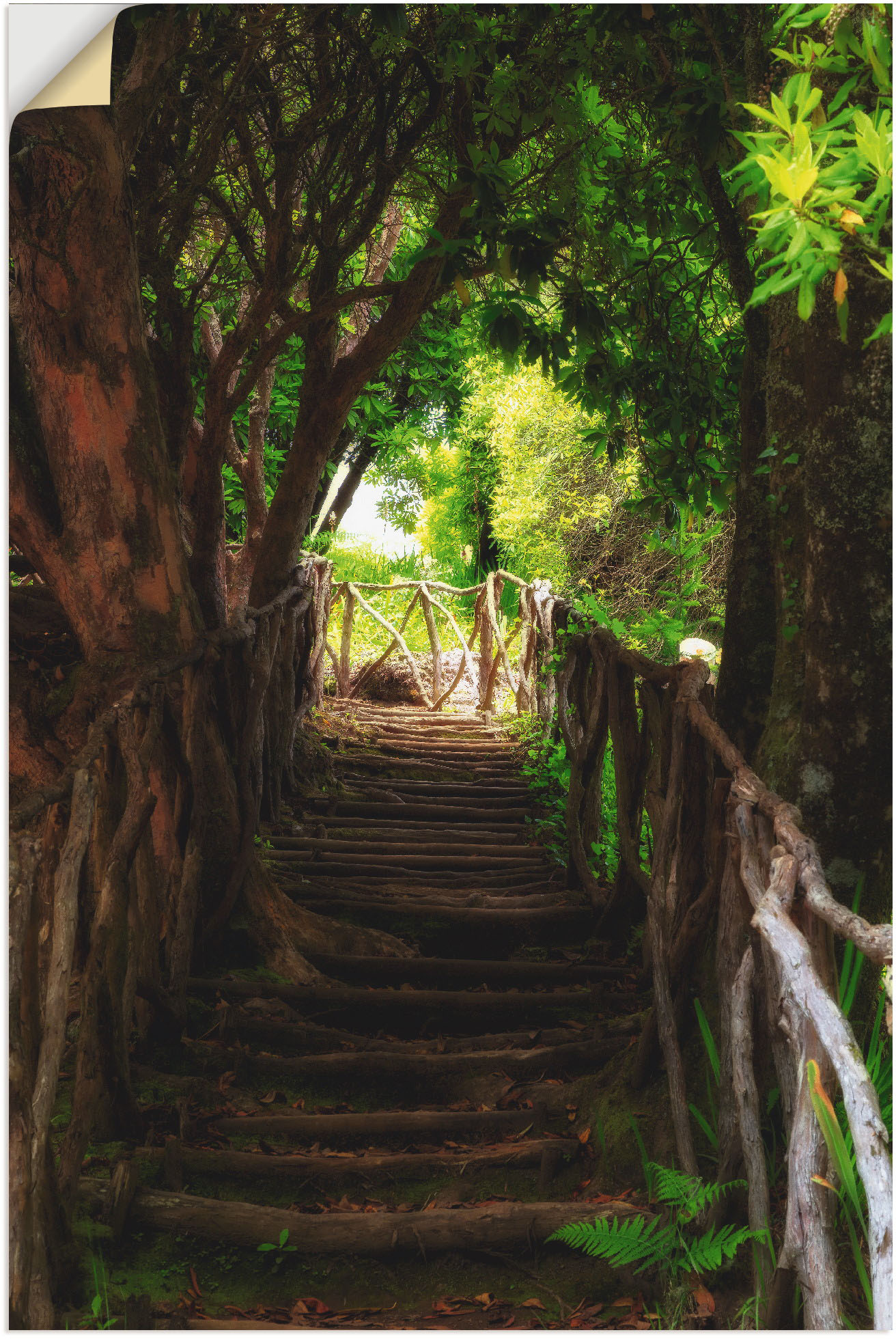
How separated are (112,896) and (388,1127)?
3.05 ft

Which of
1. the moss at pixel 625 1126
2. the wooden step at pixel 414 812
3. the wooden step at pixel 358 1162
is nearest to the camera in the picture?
the moss at pixel 625 1126

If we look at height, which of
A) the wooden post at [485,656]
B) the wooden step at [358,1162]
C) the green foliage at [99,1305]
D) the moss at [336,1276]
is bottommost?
the moss at [336,1276]

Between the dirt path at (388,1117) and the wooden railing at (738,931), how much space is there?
1.07 ft

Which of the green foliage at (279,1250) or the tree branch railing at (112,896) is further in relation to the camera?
the green foliage at (279,1250)

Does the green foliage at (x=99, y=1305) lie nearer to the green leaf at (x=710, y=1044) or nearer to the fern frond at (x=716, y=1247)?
the fern frond at (x=716, y=1247)

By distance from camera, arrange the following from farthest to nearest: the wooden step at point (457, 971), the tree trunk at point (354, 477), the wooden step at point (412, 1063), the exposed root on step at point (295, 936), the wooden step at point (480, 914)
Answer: the tree trunk at point (354, 477) → the wooden step at point (480, 914) → the wooden step at point (457, 971) → the exposed root on step at point (295, 936) → the wooden step at point (412, 1063)

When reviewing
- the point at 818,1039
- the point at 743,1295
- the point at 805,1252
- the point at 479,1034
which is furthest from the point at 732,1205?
the point at 479,1034

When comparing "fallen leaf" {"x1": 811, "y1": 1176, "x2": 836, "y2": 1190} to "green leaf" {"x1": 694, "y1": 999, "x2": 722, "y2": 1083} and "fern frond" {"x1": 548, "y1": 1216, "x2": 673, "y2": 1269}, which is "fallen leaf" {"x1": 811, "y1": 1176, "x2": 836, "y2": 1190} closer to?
"fern frond" {"x1": 548, "y1": 1216, "x2": 673, "y2": 1269}

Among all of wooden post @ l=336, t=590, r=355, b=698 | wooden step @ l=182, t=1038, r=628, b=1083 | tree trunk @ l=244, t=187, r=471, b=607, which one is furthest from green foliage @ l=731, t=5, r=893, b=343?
wooden post @ l=336, t=590, r=355, b=698

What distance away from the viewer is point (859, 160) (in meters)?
1.14

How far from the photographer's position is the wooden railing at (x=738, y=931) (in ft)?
4.19

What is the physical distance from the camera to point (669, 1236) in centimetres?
178

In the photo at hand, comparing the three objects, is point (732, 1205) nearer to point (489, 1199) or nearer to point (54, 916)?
point (489, 1199)

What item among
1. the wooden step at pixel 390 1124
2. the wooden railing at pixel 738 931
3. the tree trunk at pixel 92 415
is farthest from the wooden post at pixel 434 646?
the wooden step at pixel 390 1124
